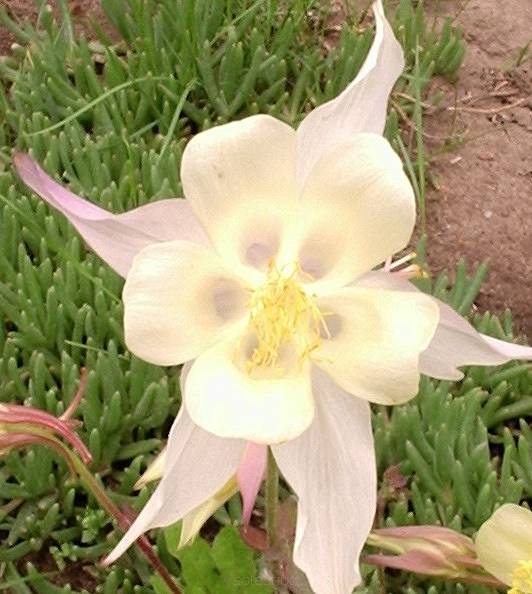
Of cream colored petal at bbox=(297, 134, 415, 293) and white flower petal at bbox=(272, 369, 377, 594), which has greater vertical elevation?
cream colored petal at bbox=(297, 134, 415, 293)

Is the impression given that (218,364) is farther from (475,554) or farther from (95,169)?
(95,169)

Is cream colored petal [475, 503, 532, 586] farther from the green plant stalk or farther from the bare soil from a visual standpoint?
the bare soil

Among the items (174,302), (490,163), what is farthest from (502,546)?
(490,163)

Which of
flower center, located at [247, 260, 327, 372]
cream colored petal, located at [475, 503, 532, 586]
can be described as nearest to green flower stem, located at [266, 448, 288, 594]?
flower center, located at [247, 260, 327, 372]

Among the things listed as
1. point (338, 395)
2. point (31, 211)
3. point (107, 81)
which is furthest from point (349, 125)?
point (107, 81)

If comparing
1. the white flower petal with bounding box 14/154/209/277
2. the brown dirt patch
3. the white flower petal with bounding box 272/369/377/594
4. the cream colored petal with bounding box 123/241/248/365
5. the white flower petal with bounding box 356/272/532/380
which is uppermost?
the white flower petal with bounding box 14/154/209/277

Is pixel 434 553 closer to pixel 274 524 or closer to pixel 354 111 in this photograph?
pixel 274 524

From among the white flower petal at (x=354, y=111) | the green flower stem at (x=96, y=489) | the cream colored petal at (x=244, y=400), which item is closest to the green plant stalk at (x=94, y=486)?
the green flower stem at (x=96, y=489)
